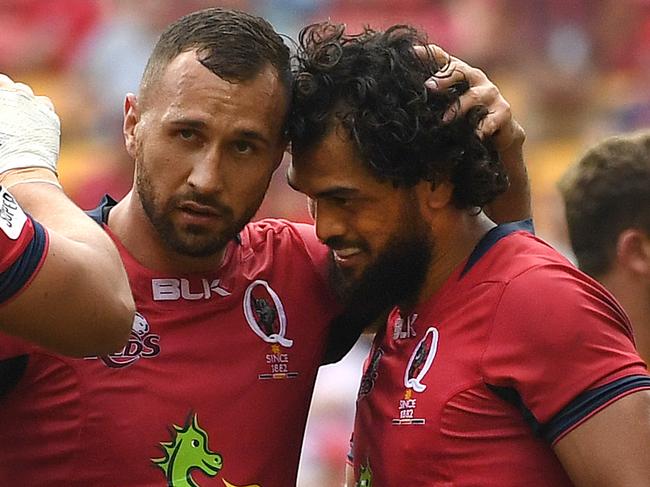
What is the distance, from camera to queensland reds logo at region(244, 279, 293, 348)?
319 centimetres

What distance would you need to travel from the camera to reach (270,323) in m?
3.21

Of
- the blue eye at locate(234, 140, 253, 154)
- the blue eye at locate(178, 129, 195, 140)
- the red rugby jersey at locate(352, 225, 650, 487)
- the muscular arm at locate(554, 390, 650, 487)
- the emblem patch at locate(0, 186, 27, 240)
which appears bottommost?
the muscular arm at locate(554, 390, 650, 487)

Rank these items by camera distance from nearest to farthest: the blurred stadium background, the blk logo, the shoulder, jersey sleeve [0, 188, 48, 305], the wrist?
jersey sleeve [0, 188, 48, 305]
the wrist
the blk logo
the shoulder
the blurred stadium background

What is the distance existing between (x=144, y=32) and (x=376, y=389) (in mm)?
4866

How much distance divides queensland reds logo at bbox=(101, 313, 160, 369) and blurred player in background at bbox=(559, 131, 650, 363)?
141 cm

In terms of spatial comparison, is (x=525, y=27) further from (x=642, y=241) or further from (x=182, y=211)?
(x=182, y=211)

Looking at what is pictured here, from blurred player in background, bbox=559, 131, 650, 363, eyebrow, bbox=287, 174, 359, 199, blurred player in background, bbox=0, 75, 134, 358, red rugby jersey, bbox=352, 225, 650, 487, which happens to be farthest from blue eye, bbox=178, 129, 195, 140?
blurred player in background, bbox=559, 131, 650, 363

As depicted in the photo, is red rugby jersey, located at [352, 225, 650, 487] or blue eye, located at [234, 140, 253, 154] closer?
red rugby jersey, located at [352, 225, 650, 487]

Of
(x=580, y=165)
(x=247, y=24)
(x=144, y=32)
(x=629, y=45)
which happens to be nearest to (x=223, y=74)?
(x=247, y=24)

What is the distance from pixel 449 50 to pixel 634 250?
4016 millimetres

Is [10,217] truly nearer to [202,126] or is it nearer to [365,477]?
[202,126]

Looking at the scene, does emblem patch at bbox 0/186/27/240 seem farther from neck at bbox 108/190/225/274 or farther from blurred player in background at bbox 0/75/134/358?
neck at bbox 108/190/225/274

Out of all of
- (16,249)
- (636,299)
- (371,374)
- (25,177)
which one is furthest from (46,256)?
(636,299)

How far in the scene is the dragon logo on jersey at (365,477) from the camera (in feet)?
10.1
